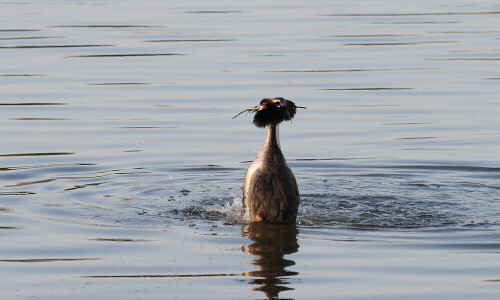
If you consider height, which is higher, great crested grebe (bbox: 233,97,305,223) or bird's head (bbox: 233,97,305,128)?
bird's head (bbox: 233,97,305,128)

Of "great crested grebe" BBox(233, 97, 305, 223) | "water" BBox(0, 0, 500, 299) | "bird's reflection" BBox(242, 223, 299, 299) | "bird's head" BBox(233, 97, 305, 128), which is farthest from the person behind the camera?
"great crested grebe" BBox(233, 97, 305, 223)

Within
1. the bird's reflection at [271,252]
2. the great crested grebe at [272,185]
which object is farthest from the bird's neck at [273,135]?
the bird's reflection at [271,252]

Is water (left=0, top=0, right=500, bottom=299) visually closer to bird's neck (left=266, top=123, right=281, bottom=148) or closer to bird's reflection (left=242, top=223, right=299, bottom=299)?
bird's reflection (left=242, top=223, right=299, bottom=299)

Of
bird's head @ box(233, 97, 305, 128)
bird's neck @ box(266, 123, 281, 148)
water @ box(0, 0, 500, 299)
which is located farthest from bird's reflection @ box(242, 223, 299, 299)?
bird's head @ box(233, 97, 305, 128)

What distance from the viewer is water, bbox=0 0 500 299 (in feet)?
25.5

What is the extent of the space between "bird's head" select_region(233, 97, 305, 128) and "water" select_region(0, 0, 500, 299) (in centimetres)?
94

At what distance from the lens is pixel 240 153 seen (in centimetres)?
Result: 1248

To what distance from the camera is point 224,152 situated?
493 inches

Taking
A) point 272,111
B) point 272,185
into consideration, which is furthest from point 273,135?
point 272,185

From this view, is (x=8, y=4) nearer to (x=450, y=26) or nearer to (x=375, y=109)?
(x=450, y=26)

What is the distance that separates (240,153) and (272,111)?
11.0ft

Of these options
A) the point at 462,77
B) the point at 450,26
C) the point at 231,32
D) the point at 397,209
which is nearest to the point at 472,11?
the point at 450,26

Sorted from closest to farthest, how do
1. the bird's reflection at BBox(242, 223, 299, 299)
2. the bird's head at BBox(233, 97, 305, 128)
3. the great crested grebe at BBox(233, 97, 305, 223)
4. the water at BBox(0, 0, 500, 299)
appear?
the bird's reflection at BBox(242, 223, 299, 299), the water at BBox(0, 0, 500, 299), the bird's head at BBox(233, 97, 305, 128), the great crested grebe at BBox(233, 97, 305, 223)

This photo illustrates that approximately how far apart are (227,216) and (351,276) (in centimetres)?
235
